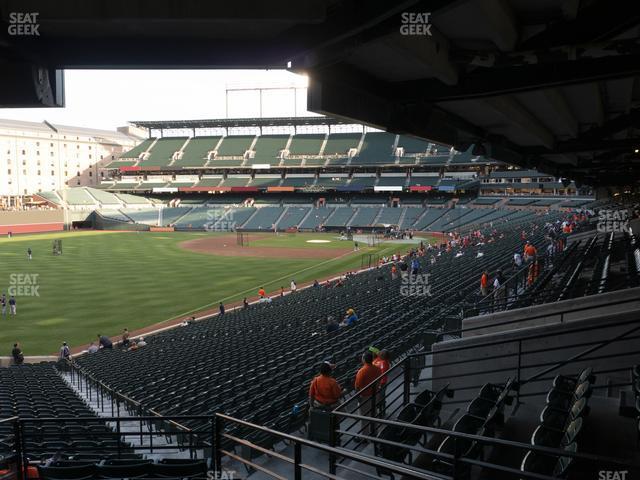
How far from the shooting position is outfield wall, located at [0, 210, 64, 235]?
70.7m

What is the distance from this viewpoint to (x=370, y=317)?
1680 centimetres

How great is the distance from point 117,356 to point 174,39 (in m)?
A: 15.3

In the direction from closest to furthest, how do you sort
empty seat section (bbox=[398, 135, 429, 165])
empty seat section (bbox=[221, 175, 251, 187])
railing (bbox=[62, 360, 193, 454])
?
1. railing (bbox=[62, 360, 193, 454])
2. empty seat section (bbox=[398, 135, 429, 165])
3. empty seat section (bbox=[221, 175, 251, 187])

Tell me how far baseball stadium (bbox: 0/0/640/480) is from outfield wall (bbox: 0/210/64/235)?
39.3 meters

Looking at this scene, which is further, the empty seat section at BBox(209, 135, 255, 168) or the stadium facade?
the stadium facade

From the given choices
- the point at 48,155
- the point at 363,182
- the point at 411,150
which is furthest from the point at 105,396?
the point at 48,155

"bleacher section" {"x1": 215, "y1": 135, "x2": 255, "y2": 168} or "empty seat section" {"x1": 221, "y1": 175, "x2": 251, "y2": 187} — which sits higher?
"bleacher section" {"x1": 215, "y1": 135, "x2": 255, "y2": 168}

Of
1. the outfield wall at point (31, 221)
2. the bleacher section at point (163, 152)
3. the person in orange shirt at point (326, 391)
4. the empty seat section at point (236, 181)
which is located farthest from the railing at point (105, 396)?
the bleacher section at point (163, 152)

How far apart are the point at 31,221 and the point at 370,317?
72939 mm

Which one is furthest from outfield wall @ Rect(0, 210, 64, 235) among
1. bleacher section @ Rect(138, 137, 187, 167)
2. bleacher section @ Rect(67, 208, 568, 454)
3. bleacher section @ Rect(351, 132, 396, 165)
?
bleacher section @ Rect(67, 208, 568, 454)

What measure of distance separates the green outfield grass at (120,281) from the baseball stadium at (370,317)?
0.30 metres

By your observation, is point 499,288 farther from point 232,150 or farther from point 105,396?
point 232,150

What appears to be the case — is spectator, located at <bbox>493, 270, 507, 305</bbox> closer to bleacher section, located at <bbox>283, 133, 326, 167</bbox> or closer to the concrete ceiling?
the concrete ceiling

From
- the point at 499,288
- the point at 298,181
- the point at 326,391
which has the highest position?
the point at 298,181
